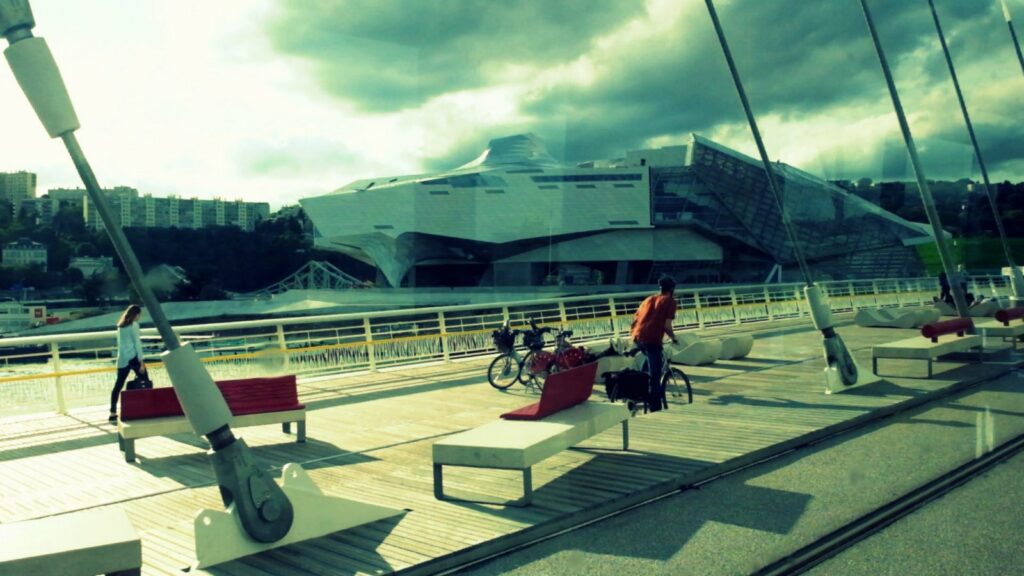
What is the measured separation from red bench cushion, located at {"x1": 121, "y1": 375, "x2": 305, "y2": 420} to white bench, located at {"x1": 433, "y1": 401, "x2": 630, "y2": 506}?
2215 mm

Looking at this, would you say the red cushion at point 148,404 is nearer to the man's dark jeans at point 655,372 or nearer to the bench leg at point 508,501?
the bench leg at point 508,501

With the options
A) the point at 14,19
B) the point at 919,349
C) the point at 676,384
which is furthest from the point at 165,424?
the point at 919,349

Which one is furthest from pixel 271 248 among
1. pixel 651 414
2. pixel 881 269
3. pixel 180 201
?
pixel 651 414

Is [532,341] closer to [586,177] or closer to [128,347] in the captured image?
[128,347]

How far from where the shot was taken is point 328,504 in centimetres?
444

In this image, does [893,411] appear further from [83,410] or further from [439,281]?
[439,281]

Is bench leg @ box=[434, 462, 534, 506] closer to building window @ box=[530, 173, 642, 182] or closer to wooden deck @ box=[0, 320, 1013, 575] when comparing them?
wooden deck @ box=[0, 320, 1013, 575]

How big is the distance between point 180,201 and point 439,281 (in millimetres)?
43032

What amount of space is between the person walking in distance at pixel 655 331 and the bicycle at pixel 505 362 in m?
2.74

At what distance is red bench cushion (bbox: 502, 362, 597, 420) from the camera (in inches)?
233

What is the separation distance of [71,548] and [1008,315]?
14.9 m

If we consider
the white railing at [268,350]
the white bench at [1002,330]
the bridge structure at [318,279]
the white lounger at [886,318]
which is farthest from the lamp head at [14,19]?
the bridge structure at [318,279]

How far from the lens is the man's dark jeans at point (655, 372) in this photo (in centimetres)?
818

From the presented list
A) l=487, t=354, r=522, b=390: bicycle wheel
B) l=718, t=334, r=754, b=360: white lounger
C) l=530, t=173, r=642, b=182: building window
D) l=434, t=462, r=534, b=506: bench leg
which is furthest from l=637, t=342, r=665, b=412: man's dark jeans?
l=530, t=173, r=642, b=182: building window
